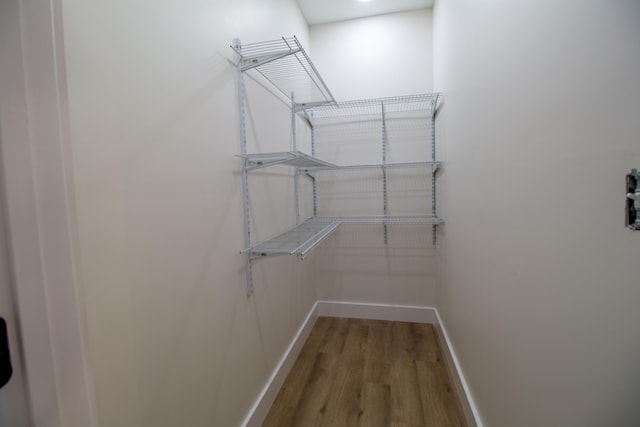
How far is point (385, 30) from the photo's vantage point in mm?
2344

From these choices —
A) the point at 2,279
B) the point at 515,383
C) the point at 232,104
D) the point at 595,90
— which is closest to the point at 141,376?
the point at 2,279

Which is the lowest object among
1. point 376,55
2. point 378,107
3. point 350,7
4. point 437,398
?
point 437,398

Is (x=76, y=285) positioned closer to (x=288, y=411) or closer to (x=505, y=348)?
(x=505, y=348)

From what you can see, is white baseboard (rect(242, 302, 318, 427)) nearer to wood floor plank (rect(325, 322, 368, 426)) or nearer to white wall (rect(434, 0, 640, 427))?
wood floor plank (rect(325, 322, 368, 426))

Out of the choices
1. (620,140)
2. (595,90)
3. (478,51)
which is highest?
(478,51)

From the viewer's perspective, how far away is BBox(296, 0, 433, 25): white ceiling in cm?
217

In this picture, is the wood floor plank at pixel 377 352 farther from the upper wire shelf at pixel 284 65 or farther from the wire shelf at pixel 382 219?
the upper wire shelf at pixel 284 65

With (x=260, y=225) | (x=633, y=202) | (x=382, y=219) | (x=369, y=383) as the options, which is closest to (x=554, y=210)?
(x=633, y=202)

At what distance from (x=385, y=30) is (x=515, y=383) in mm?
2586

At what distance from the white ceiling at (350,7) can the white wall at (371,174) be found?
56mm

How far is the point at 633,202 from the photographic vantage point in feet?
1.58

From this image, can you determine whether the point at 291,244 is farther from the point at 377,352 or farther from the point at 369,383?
the point at 377,352

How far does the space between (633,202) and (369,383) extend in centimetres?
169

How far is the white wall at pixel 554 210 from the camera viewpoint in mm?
521
